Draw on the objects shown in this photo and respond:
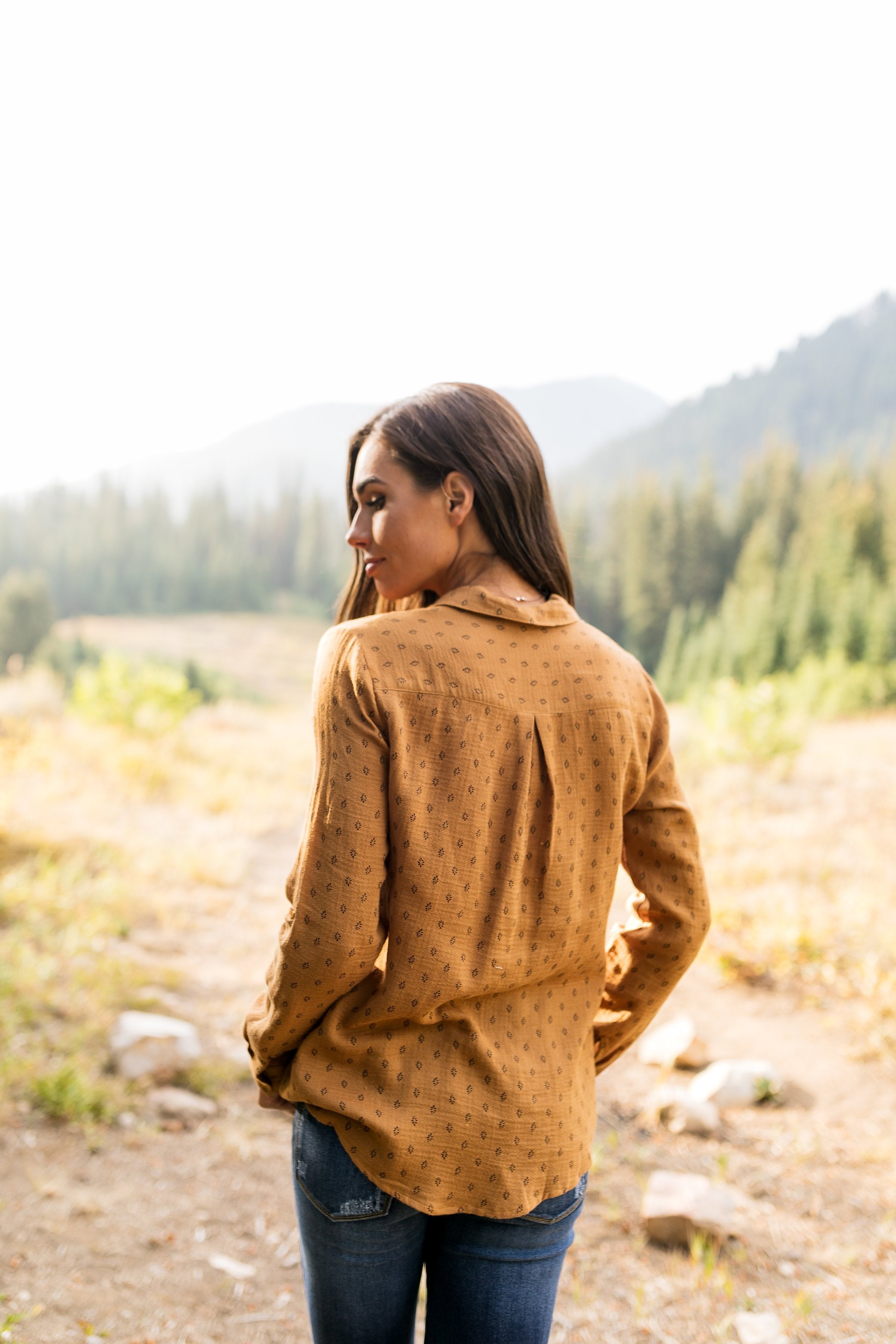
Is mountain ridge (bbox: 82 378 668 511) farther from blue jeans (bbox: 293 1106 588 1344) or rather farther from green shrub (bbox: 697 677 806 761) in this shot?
blue jeans (bbox: 293 1106 588 1344)

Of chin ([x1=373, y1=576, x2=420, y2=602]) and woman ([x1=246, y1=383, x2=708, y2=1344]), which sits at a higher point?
chin ([x1=373, y1=576, x2=420, y2=602])

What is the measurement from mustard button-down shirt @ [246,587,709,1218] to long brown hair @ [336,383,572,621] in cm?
8

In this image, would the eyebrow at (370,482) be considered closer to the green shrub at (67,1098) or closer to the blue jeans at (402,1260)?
the blue jeans at (402,1260)

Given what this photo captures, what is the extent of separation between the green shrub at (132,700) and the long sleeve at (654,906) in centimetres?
750

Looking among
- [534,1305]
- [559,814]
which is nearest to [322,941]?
[559,814]

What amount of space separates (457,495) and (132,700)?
8044 millimetres

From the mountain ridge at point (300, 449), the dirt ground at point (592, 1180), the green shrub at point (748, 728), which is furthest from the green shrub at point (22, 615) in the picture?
the green shrub at point (748, 728)

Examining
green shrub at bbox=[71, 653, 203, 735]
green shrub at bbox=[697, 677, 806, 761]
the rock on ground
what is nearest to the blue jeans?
the rock on ground

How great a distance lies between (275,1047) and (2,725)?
7.74 m

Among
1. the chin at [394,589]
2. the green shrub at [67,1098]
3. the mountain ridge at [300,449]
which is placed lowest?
the green shrub at [67,1098]

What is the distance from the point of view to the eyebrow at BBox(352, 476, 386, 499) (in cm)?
102

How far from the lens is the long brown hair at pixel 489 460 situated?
100 centimetres

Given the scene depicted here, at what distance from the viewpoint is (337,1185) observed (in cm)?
95

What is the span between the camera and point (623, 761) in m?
1.05
